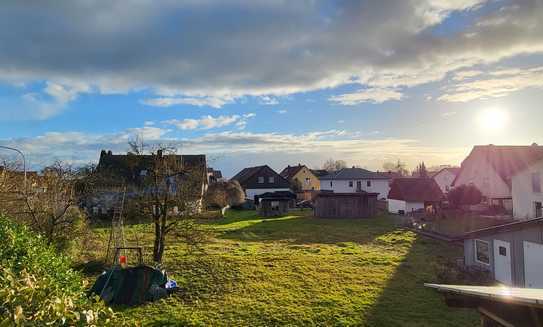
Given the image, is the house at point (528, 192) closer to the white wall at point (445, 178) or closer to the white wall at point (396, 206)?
the white wall at point (396, 206)

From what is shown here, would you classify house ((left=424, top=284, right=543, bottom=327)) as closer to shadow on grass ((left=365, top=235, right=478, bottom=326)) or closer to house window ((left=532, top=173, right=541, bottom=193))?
shadow on grass ((left=365, top=235, right=478, bottom=326))

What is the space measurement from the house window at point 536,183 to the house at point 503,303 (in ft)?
107

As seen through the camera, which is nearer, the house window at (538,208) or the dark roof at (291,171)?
the house window at (538,208)

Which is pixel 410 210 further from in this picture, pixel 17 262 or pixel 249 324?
pixel 17 262

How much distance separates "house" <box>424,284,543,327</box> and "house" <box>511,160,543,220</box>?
32.5 m

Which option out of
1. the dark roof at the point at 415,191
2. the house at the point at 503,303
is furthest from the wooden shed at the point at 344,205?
the house at the point at 503,303

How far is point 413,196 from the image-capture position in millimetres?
44844

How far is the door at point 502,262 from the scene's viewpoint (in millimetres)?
17672

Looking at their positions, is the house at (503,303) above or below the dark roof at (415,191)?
below

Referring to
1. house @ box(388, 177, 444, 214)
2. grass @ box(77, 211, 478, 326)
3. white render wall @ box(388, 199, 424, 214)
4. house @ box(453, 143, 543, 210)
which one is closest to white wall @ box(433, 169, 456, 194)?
house @ box(453, 143, 543, 210)

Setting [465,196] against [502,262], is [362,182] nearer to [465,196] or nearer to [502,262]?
[465,196]

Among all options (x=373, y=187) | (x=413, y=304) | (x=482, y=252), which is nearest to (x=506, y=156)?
(x=373, y=187)

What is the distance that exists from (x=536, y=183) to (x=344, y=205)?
18933 mm

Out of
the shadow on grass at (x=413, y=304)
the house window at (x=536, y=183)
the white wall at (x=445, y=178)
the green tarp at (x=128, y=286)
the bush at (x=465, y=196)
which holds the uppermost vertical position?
the white wall at (x=445, y=178)
